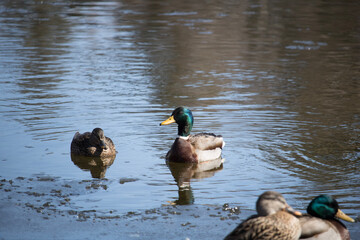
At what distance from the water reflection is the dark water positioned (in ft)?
0.26

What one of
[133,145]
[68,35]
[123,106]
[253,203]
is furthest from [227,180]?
[68,35]

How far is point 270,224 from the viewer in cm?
564

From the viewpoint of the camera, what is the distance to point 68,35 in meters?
23.4

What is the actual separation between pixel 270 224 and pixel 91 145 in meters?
5.37

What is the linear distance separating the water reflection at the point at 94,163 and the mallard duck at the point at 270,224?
4158 millimetres

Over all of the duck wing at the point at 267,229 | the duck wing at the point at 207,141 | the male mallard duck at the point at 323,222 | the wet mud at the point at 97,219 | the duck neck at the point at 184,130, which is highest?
the duck wing at the point at 267,229

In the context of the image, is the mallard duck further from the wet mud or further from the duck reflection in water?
the duck reflection in water

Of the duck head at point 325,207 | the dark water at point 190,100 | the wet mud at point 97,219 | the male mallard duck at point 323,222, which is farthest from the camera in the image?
the dark water at point 190,100

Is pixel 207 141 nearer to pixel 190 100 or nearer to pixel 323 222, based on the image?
pixel 190 100

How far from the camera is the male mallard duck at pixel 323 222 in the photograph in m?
6.08

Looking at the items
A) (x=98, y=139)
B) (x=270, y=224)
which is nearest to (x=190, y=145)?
(x=98, y=139)

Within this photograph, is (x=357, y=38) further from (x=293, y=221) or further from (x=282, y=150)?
(x=293, y=221)

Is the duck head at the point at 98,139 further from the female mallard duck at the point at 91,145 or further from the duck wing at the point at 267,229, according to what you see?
the duck wing at the point at 267,229

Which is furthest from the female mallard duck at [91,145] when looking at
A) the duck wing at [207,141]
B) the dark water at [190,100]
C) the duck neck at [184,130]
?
the duck wing at [207,141]
